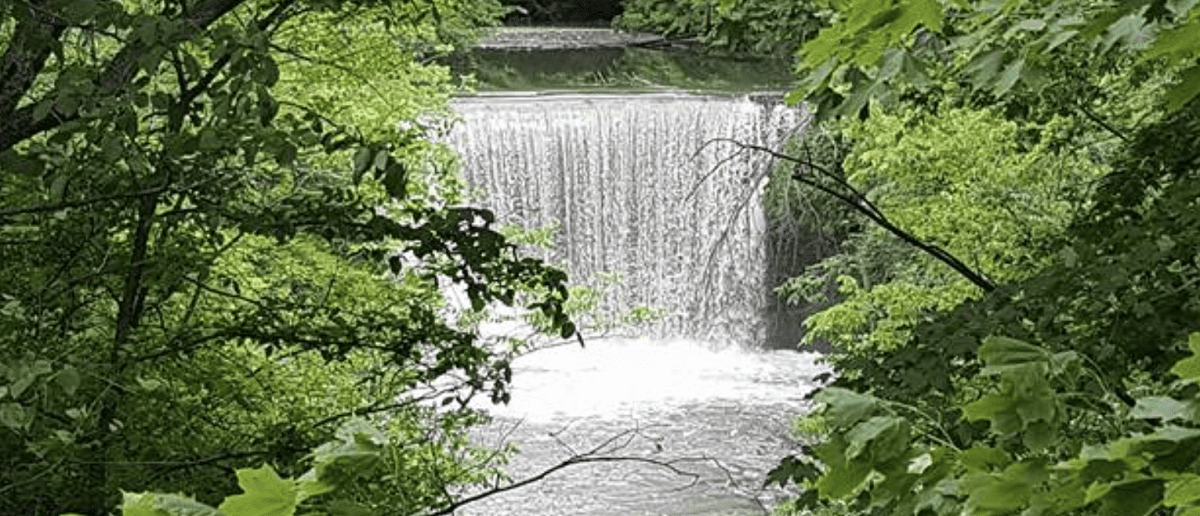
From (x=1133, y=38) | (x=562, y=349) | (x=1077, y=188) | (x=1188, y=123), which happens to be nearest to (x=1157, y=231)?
(x=1188, y=123)

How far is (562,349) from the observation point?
1549 centimetres

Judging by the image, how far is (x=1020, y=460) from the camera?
1.43 m

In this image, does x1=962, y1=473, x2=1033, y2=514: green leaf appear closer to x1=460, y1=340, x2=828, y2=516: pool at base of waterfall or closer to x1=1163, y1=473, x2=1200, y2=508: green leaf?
x1=1163, y1=473, x2=1200, y2=508: green leaf

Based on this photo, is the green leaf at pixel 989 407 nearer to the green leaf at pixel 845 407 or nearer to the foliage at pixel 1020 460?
the foliage at pixel 1020 460

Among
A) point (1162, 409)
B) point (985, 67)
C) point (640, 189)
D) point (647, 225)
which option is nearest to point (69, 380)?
point (985, 67)

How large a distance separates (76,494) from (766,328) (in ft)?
44.9

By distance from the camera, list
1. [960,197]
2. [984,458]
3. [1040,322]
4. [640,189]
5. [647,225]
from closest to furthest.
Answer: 1. [984,458]
2. [1040,322]
3. [960,197]
4. [640,189]
5. [647,225]

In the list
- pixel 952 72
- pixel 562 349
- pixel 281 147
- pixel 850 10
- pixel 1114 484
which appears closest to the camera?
pixel 1114 484

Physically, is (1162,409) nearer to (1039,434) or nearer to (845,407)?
(1039,434)

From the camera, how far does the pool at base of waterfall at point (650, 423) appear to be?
1123 cm

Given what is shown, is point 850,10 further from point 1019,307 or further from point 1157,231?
point 1157,231

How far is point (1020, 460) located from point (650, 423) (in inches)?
468

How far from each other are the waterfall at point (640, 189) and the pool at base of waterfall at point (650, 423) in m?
0.61

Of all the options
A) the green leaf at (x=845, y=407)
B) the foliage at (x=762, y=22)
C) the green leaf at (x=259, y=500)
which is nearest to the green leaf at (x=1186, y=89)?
the green leaf at (x=845, y=407)
